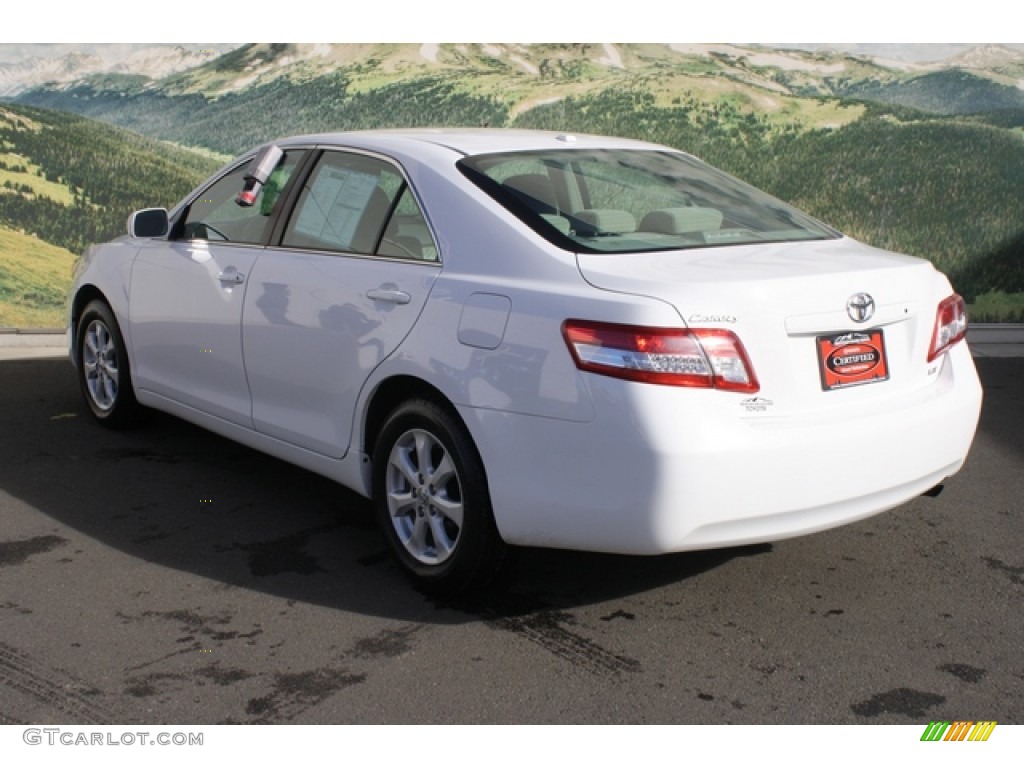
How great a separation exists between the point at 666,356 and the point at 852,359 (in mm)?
682

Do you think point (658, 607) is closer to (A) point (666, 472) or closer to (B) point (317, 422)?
(A) point (666, 472)

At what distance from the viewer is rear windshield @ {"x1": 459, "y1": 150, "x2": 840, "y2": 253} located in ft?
14.5

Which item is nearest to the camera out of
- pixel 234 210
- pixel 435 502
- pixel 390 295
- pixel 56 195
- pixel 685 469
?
pixel 685 469

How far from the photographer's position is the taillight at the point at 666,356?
3791 millimetres

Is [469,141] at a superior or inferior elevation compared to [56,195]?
superior

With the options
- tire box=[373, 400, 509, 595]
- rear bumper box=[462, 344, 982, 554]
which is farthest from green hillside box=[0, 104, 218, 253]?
rear bumper box=[462, 344, 982, 554]

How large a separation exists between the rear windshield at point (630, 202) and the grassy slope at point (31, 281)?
22.6 ft

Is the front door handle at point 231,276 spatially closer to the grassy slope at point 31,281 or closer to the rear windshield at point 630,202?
the rear windshield at point 630,202

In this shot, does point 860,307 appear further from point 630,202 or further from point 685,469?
point 630,202

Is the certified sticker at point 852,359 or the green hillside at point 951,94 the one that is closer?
the certified sticker at point 852,359

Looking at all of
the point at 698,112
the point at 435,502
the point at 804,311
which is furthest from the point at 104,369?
the point at 698,112

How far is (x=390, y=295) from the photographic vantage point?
4559mm

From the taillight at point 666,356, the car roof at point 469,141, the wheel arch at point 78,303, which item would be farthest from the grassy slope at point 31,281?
the taillight at point 666,356

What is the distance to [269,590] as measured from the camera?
4.61 metres
